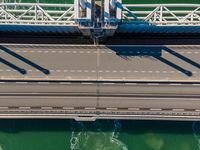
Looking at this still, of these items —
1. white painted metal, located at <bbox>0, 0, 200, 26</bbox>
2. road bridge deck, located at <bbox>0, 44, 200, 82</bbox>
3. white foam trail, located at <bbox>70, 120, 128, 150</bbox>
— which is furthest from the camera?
white foam trail, located at <bbox>70, 120, 128, 150</bbox>

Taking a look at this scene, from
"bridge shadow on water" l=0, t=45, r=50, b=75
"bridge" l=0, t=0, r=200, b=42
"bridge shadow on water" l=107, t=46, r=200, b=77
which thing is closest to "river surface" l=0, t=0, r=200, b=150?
"bridge shadow on water" l=0, t=45, r=50, b=75

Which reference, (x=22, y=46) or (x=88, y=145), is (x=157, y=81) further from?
(x=22, y=46)

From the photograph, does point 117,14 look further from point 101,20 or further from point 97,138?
point 97,138

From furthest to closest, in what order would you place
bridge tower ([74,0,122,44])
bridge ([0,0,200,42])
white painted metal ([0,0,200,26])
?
bridge ([0,0,200,42]) < white painted metal ([0,0,200,26]) < bridge tower ([74,0,122,44])

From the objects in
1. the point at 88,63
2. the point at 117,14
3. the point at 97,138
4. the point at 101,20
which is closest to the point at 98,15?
the point at 101,20

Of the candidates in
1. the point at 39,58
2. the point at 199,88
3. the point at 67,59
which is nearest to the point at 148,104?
the point at 199,88

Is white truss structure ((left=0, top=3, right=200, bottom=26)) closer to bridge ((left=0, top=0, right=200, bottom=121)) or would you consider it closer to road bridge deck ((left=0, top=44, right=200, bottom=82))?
bridge ((left=0, top=0, right=200, bottom=121))
